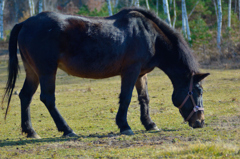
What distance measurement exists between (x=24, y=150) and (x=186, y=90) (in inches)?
131

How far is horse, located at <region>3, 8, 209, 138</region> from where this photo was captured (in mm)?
5988

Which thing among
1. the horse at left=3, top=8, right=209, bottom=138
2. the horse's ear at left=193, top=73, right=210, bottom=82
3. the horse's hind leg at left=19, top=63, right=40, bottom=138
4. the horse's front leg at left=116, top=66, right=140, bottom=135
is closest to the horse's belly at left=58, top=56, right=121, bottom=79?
the horse at left=3, top=8, right=209, bottom=138

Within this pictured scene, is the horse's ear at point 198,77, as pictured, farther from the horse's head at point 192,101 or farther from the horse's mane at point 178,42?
the horse's mane at point 178,42

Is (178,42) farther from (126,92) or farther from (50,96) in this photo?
(50,96)

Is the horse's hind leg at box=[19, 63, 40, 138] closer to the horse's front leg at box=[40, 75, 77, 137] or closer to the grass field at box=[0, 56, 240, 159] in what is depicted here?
the grass field at box=[0, 56, 240, 159]

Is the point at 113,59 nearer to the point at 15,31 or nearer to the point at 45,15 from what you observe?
the point at 45,15

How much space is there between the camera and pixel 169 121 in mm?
7668

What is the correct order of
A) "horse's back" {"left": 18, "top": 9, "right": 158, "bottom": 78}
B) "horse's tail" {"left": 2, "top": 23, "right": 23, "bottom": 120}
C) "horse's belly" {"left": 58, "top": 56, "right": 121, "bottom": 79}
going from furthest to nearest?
"horse's tail" {"left": 2, "top": 23, "right": 23, "bottom": 120}, "horse's belly" {"left": 58, "top": 56, "right": 121, "bottom": 79}, "horse's back" {"left": 18, "top": 9, "right": 158, "bottom": 78}

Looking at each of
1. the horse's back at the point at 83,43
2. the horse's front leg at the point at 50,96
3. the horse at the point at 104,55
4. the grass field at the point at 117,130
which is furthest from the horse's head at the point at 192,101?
the horse's front leg at the point at 50,96

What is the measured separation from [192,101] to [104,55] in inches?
78.9

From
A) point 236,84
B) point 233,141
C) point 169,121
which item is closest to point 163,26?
point 169,121

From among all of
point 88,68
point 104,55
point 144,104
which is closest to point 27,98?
point 88,68

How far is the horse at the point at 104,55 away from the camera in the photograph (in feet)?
19.6

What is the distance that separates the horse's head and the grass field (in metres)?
0.24
